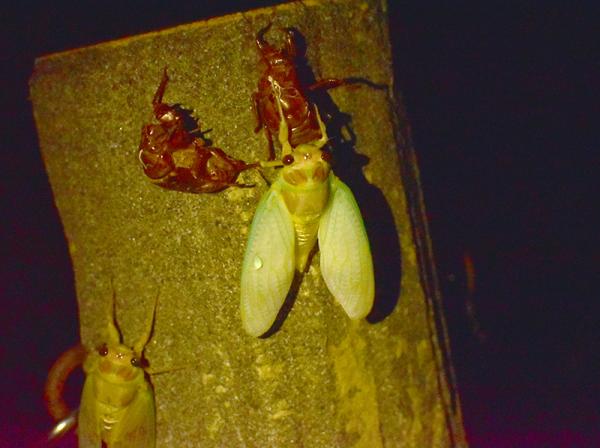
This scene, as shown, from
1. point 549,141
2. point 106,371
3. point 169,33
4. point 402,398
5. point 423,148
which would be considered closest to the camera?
point 169,33

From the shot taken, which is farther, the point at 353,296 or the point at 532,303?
the point at 532,303

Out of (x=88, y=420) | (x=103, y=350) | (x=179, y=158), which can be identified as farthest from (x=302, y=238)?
(x=88, y=420)

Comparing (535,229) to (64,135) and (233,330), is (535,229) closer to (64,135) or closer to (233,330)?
(233,330)

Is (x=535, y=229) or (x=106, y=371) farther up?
(x=535, y=229)

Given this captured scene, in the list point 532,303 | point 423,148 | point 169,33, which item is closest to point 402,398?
point 169,33

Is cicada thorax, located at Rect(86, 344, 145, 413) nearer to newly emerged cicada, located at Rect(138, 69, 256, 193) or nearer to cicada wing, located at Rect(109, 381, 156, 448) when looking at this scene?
cicada wing, located at Rect(109, 381, 156, 448)
